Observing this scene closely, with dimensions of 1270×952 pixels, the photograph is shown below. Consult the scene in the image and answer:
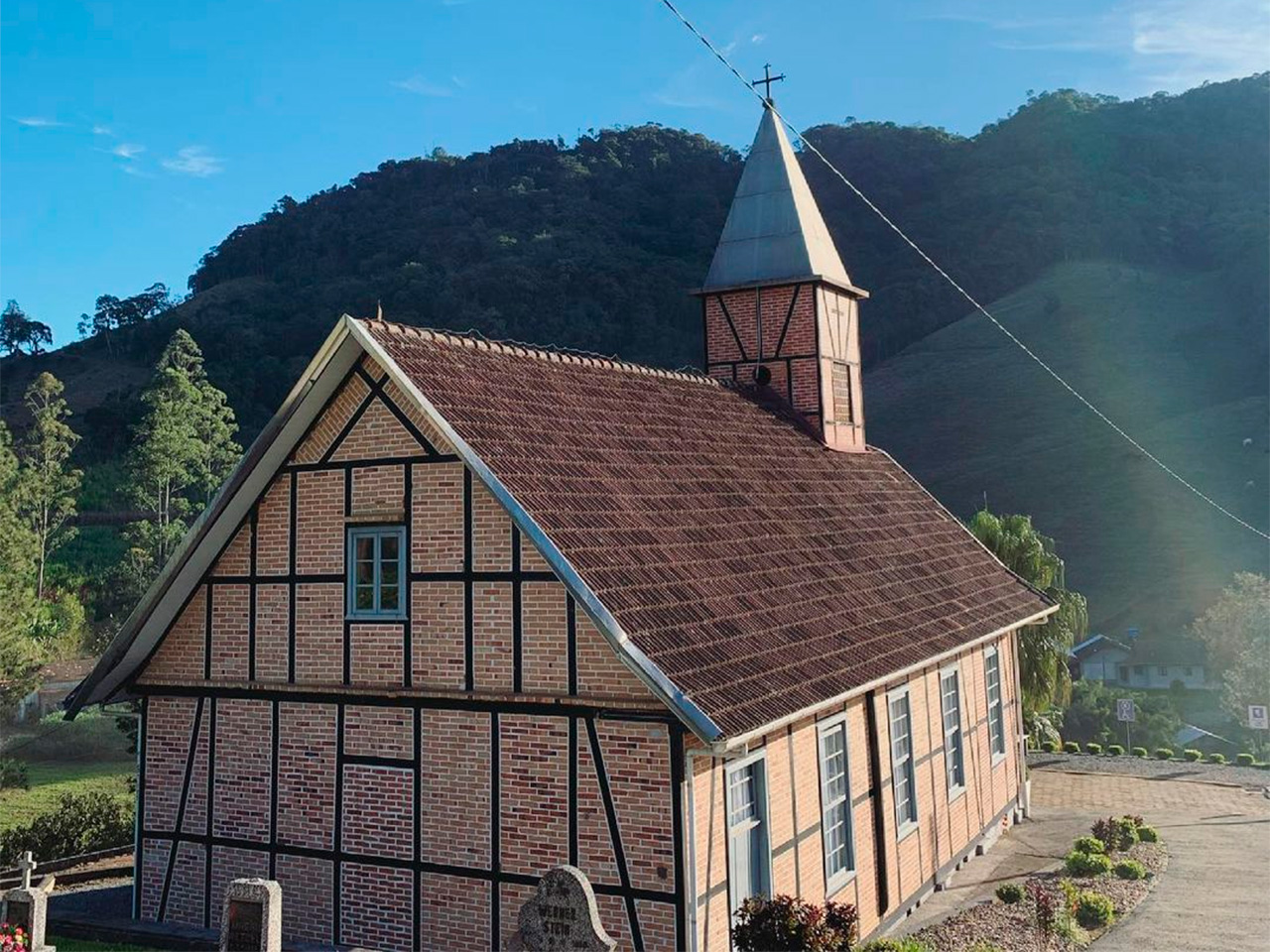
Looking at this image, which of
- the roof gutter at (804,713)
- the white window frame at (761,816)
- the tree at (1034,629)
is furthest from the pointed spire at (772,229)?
the white window frame at (761,816)

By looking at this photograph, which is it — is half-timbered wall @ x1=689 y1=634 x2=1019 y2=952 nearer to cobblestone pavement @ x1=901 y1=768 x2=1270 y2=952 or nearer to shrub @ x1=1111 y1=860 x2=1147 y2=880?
cobblestone pavement @ x1=901 y1=768 x2=1270 y2=952

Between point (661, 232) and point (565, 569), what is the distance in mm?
97526

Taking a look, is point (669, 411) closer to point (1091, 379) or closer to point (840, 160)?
point (1091, 379)

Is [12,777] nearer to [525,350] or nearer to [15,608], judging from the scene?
[15,608]

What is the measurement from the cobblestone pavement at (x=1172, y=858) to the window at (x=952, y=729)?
136 centimetres

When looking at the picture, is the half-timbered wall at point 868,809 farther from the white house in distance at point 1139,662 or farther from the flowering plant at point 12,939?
the white house in distance at point 1139,662

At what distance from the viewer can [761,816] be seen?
9.66 m

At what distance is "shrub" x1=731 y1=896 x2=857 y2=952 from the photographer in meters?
8.02

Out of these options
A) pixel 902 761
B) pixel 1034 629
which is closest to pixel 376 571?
pixel 902 761

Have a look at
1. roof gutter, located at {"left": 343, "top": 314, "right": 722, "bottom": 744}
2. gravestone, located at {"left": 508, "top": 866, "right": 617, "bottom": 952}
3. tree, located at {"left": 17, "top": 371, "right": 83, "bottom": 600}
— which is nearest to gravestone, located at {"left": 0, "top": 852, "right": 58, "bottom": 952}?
gravestone, located at {"left": 508, "top": 866, "right": 617, "bottom": 952}

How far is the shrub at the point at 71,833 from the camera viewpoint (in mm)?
16812

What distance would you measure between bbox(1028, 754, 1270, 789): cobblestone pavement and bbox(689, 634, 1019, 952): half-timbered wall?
34.0 ft

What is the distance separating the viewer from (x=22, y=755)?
30312 mm

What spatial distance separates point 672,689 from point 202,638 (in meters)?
6.10
